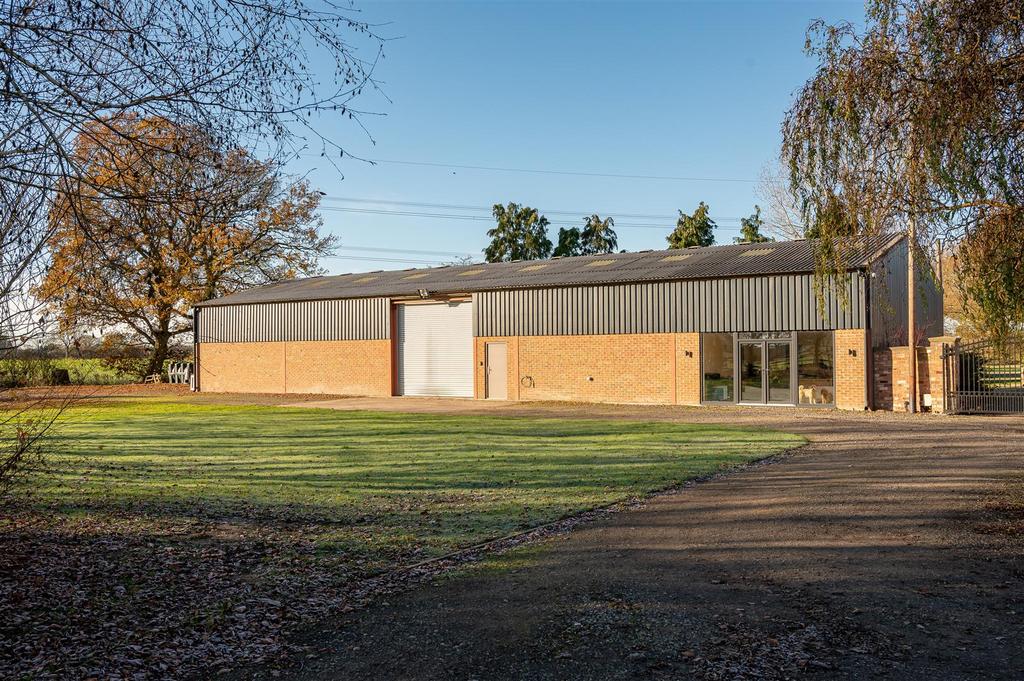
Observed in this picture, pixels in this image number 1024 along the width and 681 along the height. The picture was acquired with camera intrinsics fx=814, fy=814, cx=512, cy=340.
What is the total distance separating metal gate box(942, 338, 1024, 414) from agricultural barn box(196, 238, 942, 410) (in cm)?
211

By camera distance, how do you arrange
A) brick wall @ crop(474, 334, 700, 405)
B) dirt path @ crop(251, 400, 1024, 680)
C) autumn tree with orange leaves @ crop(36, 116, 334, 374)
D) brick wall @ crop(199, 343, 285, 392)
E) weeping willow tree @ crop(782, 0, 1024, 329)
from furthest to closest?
brick wall @ crop(199, 343, 285, 392), brick wall @ crop(474, 334, 700, 405), weeping willow tree @ crop(782, 0, 1024, 329), autumn tree with orange leaves @ crop(36, 116, 334, 374), dirt path @ crop(251, 400, 1024, 680)

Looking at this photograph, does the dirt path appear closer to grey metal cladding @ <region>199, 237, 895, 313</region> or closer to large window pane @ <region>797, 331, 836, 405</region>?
large window pane @ <region>797, 331, 836, 405</region>

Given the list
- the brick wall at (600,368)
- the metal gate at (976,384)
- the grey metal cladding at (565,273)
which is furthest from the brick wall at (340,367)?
the metal gate at (976,384)

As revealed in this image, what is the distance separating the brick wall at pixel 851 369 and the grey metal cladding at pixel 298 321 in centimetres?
1735

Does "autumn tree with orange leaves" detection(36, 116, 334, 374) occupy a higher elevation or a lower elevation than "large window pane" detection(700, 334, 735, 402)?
higher

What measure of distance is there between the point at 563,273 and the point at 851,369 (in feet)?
38.1

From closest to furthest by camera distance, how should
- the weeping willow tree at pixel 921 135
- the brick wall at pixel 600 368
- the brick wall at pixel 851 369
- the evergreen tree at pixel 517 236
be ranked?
the weeping willow tree at pixel 921 135, the brick wall at pixel 851 369, the brick wall at pixel 600 368, the evergreen tree at pixel 517 236

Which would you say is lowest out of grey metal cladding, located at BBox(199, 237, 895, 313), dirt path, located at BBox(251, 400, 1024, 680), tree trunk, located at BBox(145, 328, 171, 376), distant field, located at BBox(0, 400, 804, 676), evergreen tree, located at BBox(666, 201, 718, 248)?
dirt path, located at BBox(251, 400, 1024, 680)

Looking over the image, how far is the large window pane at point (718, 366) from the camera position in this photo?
84.0 ft

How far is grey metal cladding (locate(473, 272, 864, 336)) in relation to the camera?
24.2m

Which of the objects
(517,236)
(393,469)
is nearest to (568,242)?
(517,236)

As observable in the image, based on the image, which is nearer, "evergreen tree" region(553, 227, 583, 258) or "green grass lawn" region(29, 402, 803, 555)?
"green grass lawn" region(29, 402, 803, 555)

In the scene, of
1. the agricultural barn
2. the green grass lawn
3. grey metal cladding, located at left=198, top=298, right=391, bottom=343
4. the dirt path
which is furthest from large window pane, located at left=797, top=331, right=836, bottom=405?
grey metal cladding, located at left=198, top=298, right=391, bottom=343

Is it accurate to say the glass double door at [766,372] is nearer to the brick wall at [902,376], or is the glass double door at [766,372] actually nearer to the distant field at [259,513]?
the brick wall at [902,376]
